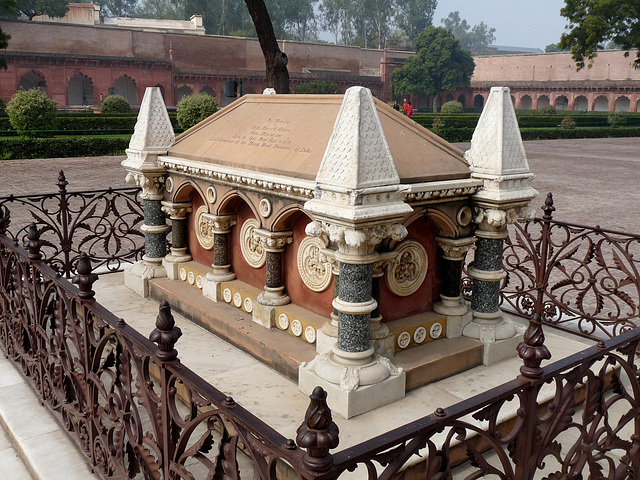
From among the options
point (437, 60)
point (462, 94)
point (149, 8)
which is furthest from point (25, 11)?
point (462, 94)

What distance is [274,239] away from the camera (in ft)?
13.3

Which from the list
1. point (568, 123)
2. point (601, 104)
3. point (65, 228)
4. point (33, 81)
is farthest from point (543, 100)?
point (65, 228)

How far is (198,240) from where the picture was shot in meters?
5.21

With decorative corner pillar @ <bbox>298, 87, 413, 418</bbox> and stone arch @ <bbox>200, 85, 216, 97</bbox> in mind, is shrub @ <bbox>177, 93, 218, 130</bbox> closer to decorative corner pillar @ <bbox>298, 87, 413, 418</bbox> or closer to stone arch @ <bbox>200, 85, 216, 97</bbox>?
decorative corner pillar @ <bbox>298, 87, 413, 418</bbox>

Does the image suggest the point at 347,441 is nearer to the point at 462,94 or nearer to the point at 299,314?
the point at 299,314

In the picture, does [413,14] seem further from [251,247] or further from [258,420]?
[258,420]

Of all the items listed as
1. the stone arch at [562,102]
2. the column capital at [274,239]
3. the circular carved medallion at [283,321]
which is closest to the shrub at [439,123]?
the column capital at [274,239]

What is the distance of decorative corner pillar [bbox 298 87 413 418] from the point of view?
308 centimetres

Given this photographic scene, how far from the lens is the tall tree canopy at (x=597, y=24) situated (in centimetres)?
2438

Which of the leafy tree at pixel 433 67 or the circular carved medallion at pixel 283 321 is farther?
the leafy tree at pixel 433 67

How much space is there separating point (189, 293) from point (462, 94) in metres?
51.9

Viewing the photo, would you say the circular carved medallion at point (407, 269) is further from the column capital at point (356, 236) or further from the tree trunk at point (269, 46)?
the tree trunk at point (269, 46)

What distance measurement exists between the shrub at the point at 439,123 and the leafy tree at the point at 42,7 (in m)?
31.9

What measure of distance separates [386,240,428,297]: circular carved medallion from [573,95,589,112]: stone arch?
166 feet
